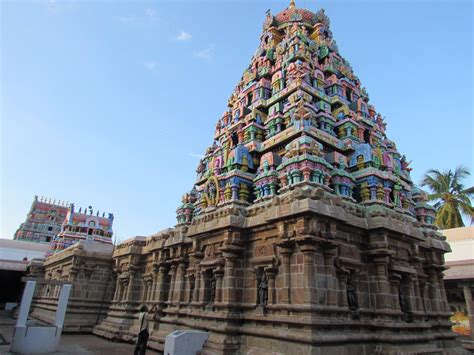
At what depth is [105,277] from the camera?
22375 millimetres

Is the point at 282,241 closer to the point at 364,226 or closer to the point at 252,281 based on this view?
the point at 252,281

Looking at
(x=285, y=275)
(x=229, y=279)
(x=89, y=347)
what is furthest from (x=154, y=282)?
(x=285, y=275)

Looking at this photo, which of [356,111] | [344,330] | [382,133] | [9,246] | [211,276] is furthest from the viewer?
[9,246]

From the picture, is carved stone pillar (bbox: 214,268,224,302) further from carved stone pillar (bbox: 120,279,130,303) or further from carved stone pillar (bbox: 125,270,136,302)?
carved stone pillar (bbox: 120,279,130,303)

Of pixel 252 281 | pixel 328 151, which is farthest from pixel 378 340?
pixel 328 151

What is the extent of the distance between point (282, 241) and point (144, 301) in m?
11.1

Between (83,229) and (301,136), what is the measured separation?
108ft

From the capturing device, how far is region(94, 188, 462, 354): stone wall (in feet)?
32.2

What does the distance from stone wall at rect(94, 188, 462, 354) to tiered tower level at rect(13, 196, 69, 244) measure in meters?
47.5

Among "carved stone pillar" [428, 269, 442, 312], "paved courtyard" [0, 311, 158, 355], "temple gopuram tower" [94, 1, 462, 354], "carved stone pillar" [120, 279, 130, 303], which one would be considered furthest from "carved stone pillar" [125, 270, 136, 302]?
"carved stone pillar" [428, 269, 442, 312]

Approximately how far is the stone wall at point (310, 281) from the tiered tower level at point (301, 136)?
42.0 inches

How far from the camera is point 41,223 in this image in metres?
54.2

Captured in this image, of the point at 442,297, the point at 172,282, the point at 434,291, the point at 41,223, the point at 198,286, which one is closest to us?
the point at 198,286

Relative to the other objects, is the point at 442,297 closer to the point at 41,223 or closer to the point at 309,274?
the point at 309,274
